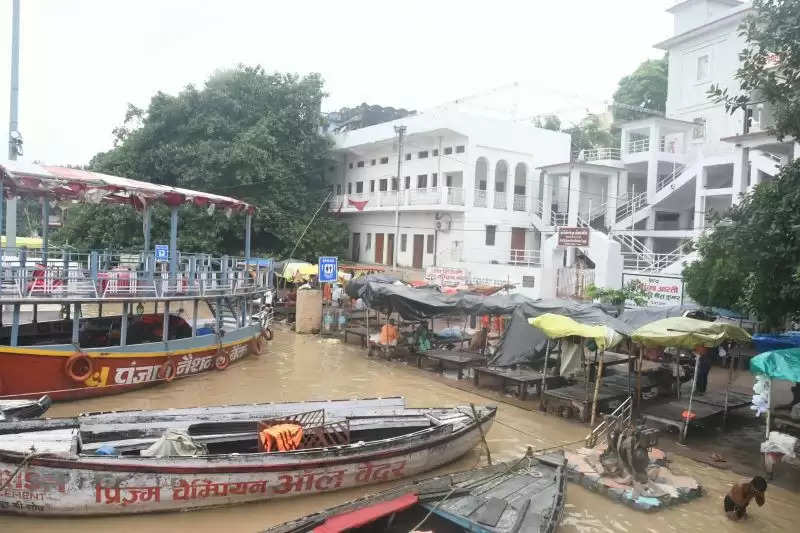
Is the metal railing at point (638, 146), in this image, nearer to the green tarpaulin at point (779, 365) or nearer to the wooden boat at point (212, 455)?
the green tarpaulin at point (779, 365)

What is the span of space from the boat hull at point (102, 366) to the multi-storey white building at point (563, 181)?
607 inches

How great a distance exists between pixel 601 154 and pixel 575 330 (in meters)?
23.3

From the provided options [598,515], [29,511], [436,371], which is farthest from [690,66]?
[29,511]

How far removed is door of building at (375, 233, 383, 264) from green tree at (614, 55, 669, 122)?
21.2 m

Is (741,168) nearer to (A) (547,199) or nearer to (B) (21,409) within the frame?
(A) (547,199)

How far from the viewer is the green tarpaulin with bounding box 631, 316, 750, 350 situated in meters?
11.2

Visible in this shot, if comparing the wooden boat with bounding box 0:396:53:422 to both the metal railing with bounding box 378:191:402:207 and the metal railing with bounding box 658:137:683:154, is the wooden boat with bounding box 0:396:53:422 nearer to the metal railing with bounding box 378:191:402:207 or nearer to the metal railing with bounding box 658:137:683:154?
the metal railing with bounding box 378:191:402:207

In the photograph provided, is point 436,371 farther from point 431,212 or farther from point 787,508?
point 431,212

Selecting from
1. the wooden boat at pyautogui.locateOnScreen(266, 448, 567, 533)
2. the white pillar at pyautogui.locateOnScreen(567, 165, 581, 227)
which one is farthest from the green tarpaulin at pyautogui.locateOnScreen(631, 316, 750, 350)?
the white pillar at pyautogui.locateOnScreen(567, 165, 581, 227)

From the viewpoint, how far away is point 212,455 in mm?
8281

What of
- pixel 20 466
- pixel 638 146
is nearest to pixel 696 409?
pixel 20 466

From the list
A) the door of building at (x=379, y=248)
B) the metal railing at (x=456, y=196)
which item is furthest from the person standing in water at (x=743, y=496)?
the door of building at (x=379, y=248)

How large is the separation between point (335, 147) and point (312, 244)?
7.75 metres

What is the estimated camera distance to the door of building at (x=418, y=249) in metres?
34.9
